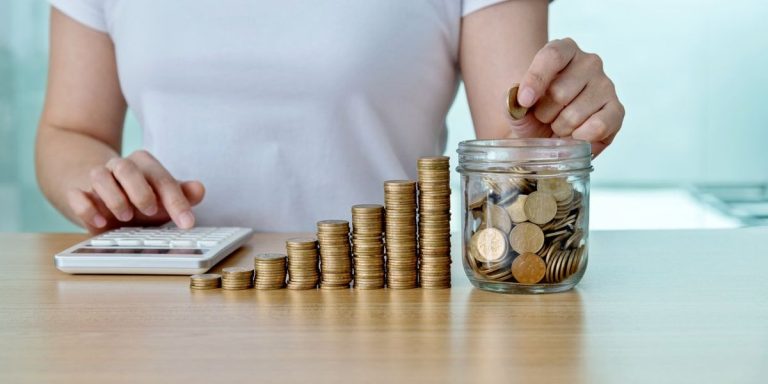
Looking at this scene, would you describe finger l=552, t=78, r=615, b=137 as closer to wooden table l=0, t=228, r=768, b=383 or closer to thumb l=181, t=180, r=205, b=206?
wooden table l=0, t=228, r=768, b=383

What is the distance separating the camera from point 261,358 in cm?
80

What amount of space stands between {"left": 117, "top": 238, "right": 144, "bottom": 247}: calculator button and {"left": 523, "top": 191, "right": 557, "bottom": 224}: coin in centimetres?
51

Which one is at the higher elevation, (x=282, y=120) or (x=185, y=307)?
(x=282, y=120)

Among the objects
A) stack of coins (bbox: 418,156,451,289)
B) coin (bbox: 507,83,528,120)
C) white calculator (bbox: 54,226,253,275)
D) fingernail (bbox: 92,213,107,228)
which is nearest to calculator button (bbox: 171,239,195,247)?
white calculator (bbox: 54,226,253,275)

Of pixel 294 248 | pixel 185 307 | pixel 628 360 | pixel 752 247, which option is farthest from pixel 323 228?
pixel 752 247

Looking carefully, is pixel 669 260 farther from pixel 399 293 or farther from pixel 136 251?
pixel 136 251

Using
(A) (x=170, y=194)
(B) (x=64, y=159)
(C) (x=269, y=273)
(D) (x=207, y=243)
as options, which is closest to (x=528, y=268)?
(C) (x=269, y=273)

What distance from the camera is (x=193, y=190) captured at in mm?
1387

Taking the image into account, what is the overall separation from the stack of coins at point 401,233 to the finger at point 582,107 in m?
0.20

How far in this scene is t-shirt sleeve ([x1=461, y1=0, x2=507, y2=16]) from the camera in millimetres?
Result: 1606

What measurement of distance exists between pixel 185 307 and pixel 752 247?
74 cm

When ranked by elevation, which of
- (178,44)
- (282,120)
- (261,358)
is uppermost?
(178,44)

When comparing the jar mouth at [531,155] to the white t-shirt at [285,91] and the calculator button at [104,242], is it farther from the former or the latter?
the white t-shirt at [285,91]

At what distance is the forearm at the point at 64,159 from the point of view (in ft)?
5.38
